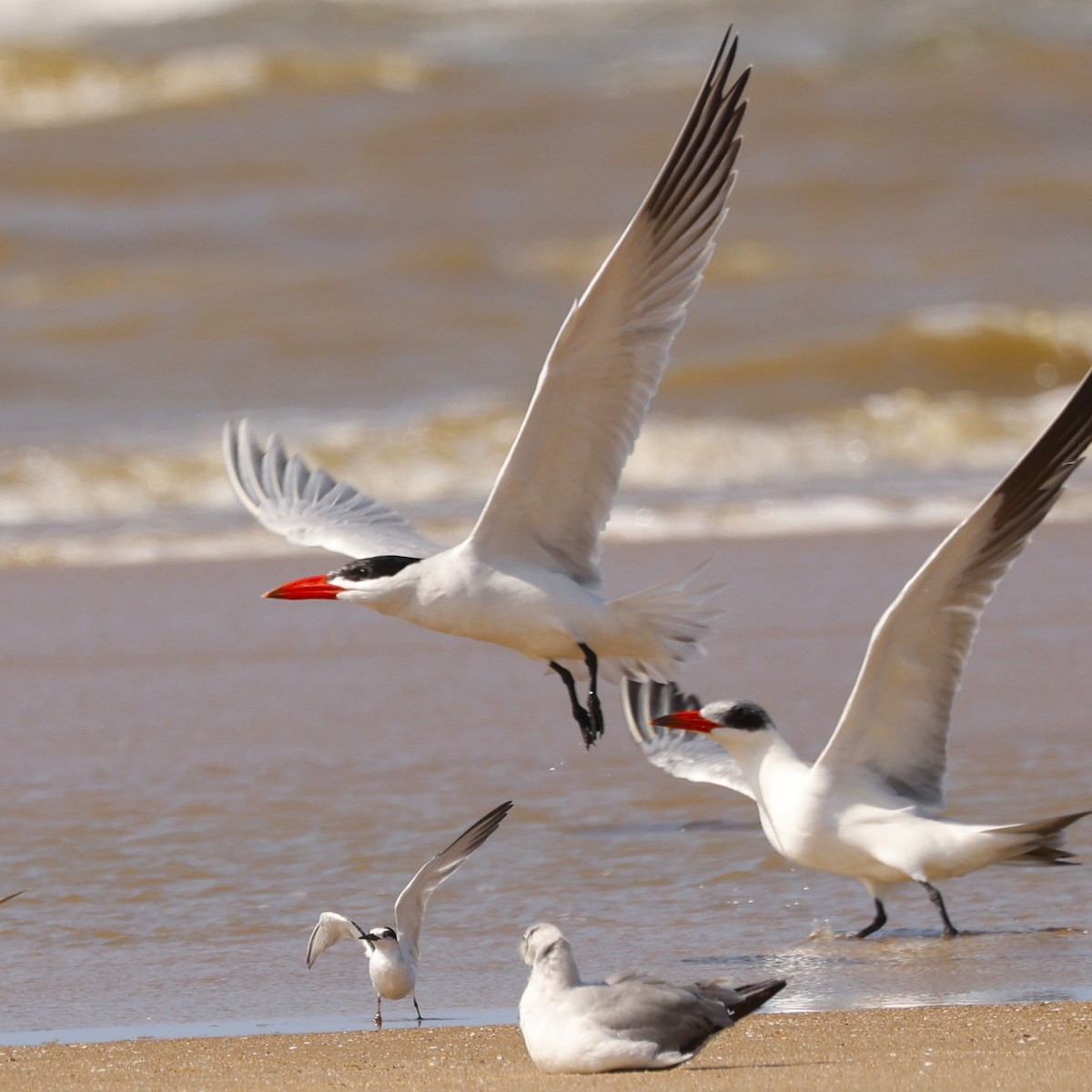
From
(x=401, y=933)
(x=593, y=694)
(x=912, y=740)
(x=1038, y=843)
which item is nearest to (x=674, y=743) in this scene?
(x=593, y=694)

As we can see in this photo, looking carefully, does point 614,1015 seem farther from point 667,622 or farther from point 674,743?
point 667,622

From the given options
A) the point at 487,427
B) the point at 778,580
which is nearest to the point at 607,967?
the point at 778,580

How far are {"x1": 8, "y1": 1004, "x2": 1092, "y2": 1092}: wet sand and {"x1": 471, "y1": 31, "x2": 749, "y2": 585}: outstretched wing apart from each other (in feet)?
5.94

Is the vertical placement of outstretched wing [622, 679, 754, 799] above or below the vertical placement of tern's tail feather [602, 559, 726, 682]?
below

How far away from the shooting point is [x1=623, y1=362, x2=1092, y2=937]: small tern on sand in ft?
14.7

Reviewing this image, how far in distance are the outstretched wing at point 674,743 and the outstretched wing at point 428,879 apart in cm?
69

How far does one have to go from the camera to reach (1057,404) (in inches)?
608

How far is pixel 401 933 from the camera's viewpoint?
419cm

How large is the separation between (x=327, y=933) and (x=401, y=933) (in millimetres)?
178

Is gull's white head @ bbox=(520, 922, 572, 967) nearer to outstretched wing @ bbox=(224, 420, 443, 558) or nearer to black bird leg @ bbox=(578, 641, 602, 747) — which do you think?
black bird leg @ bbox=(578, 641, 602, 747)

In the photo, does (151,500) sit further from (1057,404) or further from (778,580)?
(1057,404)

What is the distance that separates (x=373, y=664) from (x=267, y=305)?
11.6m

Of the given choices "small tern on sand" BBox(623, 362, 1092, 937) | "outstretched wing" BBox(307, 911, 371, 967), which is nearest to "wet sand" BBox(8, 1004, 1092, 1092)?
"outstretched wing" BBox(307, 911, 371, 967)

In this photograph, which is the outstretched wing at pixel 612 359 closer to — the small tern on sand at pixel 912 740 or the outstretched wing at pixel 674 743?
the outstretched wing at pixel 674 743
